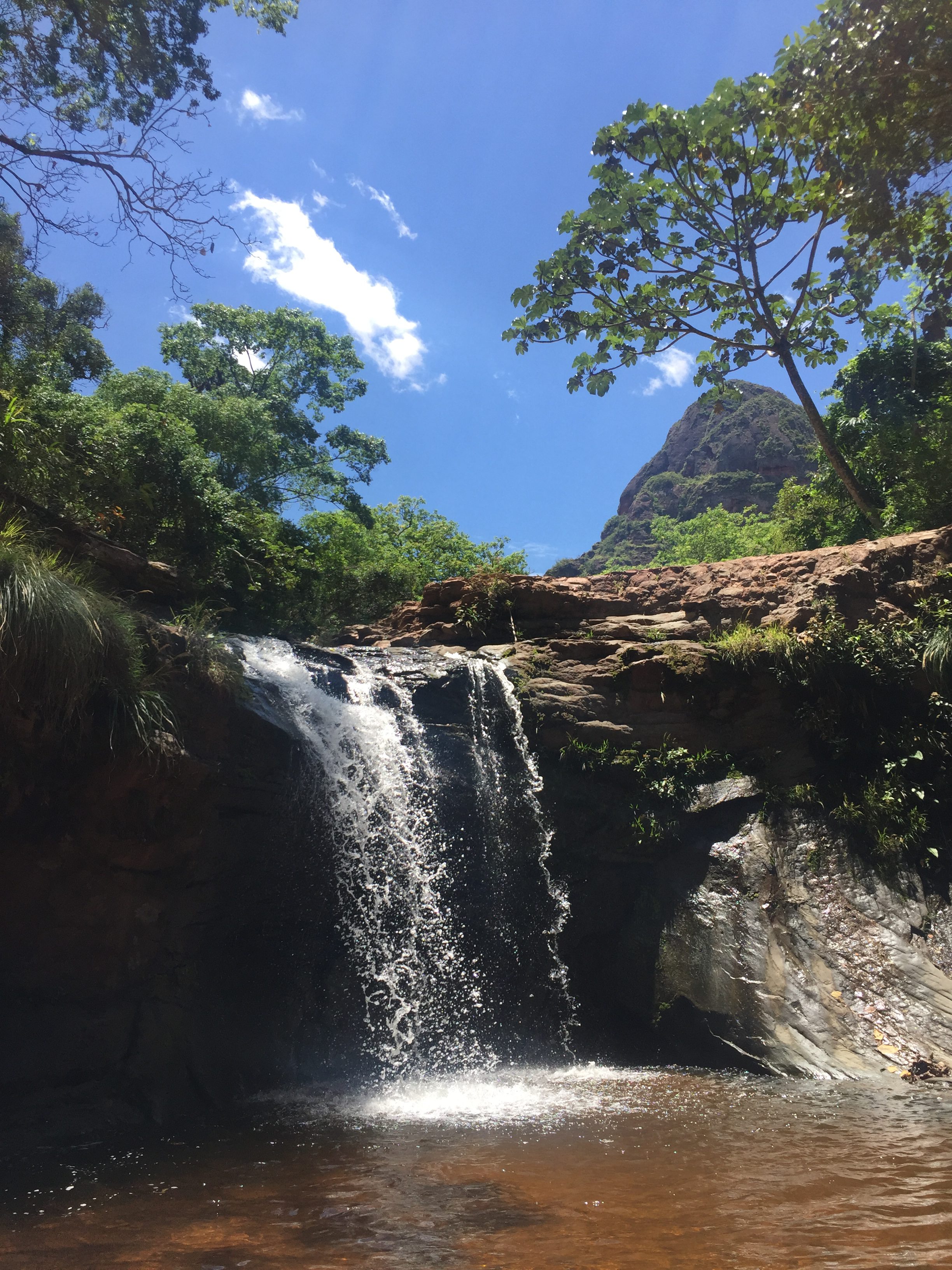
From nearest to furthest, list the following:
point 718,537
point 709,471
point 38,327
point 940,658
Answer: point 940,658 < point 38,327 < point 718,537 < point 709,471

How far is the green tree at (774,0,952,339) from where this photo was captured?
950cm

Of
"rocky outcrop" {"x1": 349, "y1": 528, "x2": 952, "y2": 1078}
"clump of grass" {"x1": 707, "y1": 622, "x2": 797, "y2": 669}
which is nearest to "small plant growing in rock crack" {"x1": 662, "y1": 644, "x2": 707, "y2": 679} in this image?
"rocky outcrop" {"x1": 349, "y1": 528, "x2": 952, "y2": 1078}

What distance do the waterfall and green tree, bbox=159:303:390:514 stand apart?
14.2 meters

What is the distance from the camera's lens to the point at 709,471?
70000 mm

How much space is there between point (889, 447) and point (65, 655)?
47.9ft

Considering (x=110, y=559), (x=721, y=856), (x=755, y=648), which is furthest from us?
(x=755, y=648)

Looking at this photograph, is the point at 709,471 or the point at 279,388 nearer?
the point at 279,388

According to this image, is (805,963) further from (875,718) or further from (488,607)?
(488,607)

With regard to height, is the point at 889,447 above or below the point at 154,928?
above

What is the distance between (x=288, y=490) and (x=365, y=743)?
18.8m

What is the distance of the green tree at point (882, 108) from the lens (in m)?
9.50

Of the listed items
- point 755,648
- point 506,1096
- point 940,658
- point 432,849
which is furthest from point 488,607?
point 506,1096

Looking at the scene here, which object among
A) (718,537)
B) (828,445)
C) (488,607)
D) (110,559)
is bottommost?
(110,559)

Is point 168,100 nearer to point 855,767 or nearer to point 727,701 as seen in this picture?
point 727,701
